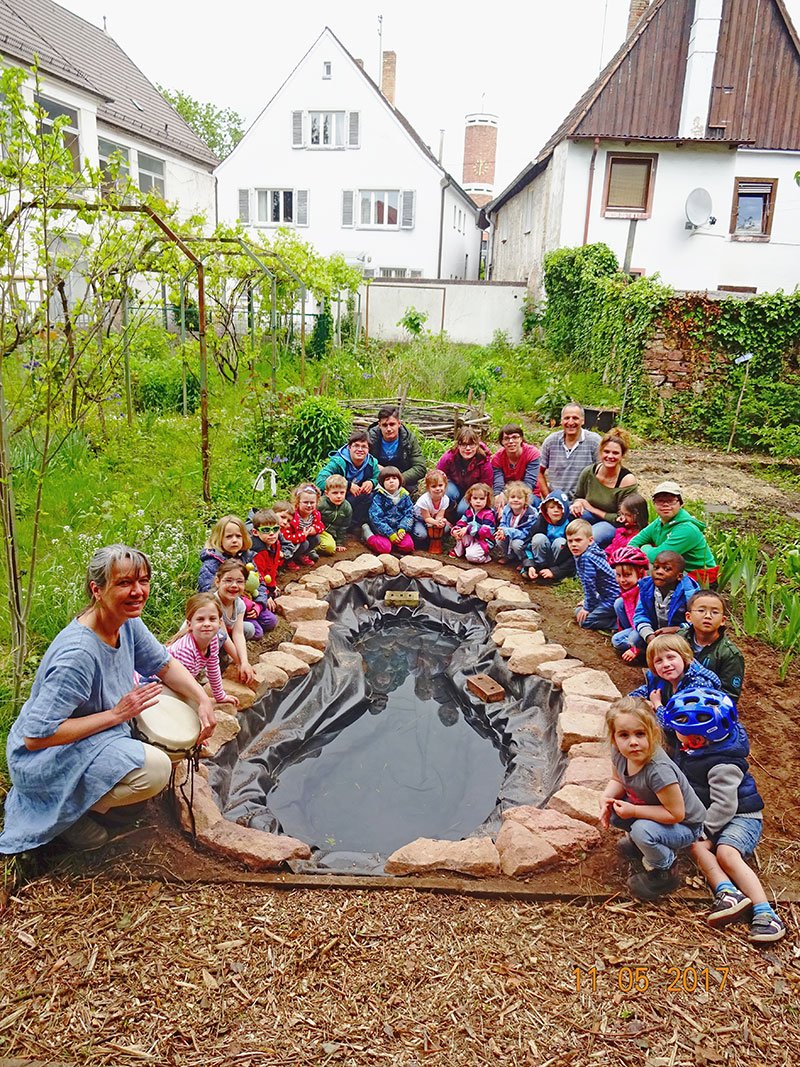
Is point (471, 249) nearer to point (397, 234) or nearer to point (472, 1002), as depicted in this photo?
point (397, 234)

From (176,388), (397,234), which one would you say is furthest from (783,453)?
(397,234)

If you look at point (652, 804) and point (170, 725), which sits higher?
point (170, 725)

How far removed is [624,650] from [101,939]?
3262 millimetres

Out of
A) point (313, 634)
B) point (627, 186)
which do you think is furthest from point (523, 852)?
point (627, 186)

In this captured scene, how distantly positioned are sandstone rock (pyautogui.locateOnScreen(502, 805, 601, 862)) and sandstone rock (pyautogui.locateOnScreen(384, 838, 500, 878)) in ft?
0.76

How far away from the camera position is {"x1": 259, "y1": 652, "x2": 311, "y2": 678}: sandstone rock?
4.27 meters

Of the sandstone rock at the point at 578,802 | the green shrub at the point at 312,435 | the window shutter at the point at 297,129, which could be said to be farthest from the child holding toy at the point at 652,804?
the window shutter at the point at 297,129

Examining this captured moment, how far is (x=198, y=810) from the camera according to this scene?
3.03 m

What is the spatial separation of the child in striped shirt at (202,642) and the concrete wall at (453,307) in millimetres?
14942

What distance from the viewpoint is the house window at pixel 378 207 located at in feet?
68.3

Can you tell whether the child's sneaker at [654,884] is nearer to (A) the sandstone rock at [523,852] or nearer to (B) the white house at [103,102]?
(A) the sandstone rock at [523,852]

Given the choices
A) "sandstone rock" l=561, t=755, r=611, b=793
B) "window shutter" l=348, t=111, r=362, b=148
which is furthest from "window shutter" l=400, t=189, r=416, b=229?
"sandstone rock" l=561, t=755, r=611, b=793

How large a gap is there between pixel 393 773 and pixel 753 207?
1725cm

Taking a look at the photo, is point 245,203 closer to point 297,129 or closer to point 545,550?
point 297,129
